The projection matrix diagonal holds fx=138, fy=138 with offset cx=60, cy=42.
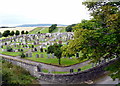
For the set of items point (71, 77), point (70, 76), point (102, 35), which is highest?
point (102, 35)

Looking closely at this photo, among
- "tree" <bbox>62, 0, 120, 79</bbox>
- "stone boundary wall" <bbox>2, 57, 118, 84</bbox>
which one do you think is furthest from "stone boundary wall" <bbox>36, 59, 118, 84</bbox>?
"tree" <bbox>62, 0, 120, 79</bbox>

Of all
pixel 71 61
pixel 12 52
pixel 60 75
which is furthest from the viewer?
pixel 12 52

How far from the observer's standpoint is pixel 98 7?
35.0 ft

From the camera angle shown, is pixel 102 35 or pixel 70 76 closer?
pixel 102 35

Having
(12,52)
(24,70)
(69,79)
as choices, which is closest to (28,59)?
(24,70)

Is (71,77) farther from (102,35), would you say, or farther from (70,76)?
(102,35)

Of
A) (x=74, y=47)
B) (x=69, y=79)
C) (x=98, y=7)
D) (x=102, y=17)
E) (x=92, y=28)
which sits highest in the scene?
(x=98, y=7)

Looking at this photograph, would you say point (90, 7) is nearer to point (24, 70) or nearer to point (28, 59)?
point (24, 70)

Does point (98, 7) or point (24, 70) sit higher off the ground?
point (98, 7)

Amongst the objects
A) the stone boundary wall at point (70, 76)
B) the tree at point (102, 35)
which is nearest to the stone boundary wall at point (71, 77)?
the stone boundary wall at point (70, 76)

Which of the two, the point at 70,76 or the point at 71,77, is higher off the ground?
the point at 70,76

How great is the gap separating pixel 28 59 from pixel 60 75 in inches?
326

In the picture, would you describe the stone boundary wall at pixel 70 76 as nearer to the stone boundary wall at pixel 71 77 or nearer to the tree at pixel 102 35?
the stone boundary wall at pixel 71 77

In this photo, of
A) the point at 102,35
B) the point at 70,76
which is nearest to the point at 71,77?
the point at 70,76
